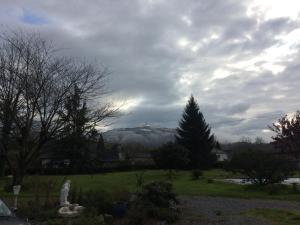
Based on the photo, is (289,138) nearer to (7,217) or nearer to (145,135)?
(7,217)

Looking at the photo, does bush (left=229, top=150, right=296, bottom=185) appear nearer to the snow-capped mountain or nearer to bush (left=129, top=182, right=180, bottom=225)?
bush (left=129, top=182, right=180, bottom=225)

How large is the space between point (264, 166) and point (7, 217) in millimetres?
20770

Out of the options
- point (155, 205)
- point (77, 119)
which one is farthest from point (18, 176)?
point (155, 205)

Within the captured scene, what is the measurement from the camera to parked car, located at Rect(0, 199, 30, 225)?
8492mm

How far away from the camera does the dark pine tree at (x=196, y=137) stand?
59.7 m

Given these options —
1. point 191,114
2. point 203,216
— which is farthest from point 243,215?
point 191,114

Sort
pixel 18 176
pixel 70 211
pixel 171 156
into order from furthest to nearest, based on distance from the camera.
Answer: pixel 171 156, pixel 18 176, pixel 70 211

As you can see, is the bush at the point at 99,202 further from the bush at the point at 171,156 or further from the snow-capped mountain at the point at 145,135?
the snow-capped mountain at the point at 145,135

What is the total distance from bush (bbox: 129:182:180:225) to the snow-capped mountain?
7270 centimetres

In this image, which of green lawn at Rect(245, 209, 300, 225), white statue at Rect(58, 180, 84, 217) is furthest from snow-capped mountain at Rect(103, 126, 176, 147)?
green lawn at Rect(245, 209, 300, 225)

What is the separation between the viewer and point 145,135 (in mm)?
97438

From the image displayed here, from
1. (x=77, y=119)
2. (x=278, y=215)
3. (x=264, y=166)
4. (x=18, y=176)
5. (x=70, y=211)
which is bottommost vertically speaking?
(x=278, y=215)

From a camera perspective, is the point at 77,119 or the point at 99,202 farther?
→ the point at 77,119

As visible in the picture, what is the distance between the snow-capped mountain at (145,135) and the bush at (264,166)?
6103 centimetres
